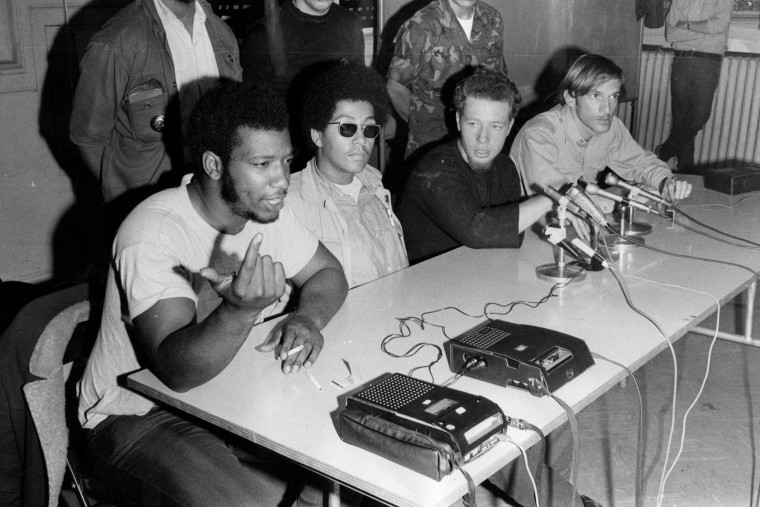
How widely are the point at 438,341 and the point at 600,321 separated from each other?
45 centimetres

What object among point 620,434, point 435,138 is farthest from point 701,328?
point 435,138

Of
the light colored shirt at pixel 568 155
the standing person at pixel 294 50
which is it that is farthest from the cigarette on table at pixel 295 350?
the standing person at pixel 294 50

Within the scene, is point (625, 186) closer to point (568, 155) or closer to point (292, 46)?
point (568, 155)

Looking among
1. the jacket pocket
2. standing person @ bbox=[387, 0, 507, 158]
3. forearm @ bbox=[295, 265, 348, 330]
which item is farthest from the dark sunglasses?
standing person @ bbox=[387, 0, 507, 158]

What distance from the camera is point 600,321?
83.0 inches

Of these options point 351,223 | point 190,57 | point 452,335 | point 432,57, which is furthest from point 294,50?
point 452,335

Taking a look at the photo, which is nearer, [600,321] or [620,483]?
[600,321]

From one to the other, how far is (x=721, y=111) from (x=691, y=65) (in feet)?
1.35

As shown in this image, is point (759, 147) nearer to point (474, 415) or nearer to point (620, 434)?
point (620, 434)

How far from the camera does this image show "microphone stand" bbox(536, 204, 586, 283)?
240cm

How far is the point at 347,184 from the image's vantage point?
8.79 ft

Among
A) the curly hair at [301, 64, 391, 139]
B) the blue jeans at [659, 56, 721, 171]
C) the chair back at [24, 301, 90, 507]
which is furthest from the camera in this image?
the blue jeans at [659, 56, 721, 171]

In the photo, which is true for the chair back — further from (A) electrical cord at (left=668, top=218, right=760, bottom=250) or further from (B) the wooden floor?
(A) electrical cord at (left=668, top=218, right=760, bottom=250)

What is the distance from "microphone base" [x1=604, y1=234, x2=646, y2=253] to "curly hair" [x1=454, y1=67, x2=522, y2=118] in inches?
23.1
